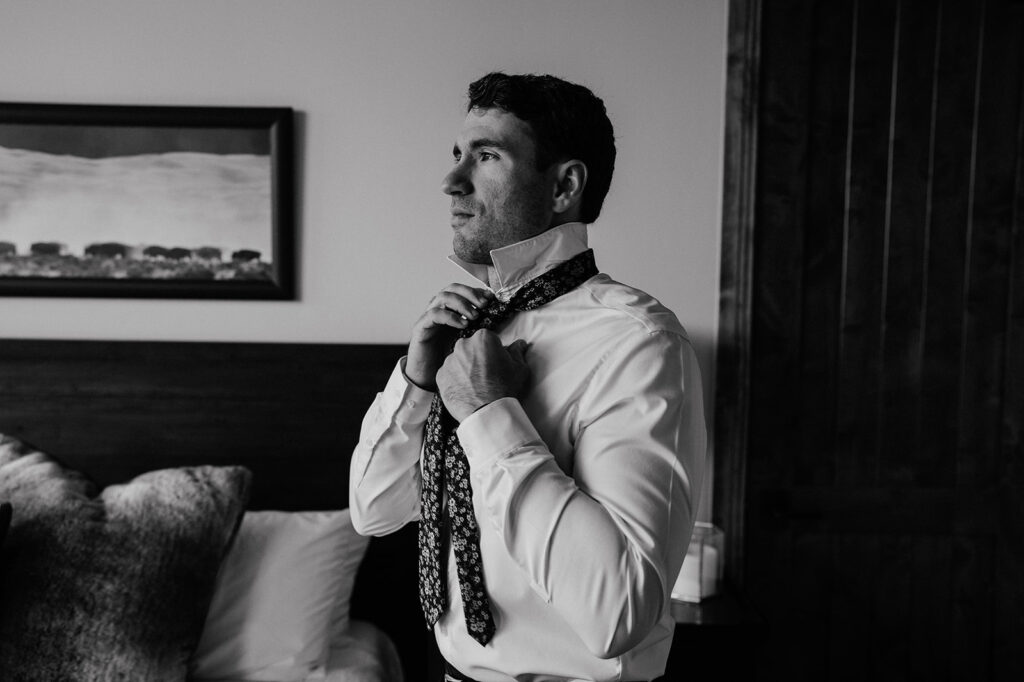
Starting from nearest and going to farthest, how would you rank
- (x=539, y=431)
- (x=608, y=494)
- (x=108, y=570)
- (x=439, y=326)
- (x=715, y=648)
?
(x=608, y=494) < (x=539, y=431) < (x=439, y=326) < (x=108, y=570) < (x=715, y=648)

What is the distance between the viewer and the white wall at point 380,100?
2352 mm

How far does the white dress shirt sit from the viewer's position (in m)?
0.96

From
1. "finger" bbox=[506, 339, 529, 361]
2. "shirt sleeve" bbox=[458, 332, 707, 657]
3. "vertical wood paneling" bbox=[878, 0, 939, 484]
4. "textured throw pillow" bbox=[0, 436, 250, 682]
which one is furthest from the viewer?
"vertical wood paneling" bbox=[878, 0, 939, 484]

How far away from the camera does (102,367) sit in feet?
7.69

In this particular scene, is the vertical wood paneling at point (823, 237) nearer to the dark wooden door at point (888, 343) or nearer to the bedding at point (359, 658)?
the dark wooden door at point (888, 343)

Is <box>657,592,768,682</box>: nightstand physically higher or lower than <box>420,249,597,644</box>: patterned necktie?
lower

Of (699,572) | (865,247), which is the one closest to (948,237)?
(865,247)

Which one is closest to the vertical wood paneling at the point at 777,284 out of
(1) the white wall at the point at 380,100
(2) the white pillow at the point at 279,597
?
(1) the white wall at the point at 380,100

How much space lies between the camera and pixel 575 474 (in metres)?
1.08

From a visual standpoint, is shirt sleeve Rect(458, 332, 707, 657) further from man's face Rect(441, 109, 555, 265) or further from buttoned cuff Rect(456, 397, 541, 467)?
man's face Rect(441, 109, 555, 265)

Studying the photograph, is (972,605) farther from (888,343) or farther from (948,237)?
(948,237)

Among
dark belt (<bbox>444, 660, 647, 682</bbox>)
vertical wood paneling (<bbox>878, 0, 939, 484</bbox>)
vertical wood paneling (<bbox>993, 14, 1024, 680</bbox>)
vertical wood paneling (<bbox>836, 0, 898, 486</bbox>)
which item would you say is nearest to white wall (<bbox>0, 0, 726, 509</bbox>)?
vertical wood paneling (<bbox>836, 0, 898, 486</bbox>)

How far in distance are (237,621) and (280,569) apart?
0.15 meters

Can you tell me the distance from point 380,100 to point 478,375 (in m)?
1.53
